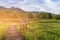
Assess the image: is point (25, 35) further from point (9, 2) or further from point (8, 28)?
point (9, 2)

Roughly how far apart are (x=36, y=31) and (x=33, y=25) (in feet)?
0.43

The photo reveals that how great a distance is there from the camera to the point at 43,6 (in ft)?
11.2

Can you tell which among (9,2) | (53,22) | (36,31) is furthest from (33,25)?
(9,2)

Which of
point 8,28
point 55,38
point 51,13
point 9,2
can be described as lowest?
point 55,38

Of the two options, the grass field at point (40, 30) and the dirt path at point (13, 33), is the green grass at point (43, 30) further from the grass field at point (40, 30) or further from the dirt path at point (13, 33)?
the dirt path at point (13, 33)

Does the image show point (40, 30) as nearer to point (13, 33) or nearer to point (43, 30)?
point (43, 30)

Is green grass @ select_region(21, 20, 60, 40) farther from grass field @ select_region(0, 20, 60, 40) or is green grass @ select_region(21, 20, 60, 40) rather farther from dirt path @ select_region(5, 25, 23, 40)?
dirt path @ select_region(5, 25, 23, 40)

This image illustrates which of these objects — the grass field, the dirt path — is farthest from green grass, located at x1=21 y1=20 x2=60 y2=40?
the dirt path

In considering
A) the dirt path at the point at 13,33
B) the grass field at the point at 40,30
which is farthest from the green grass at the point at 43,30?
the dirt path at the point at 13,33

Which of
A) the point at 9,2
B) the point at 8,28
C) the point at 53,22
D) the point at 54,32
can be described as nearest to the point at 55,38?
the point at 54,32

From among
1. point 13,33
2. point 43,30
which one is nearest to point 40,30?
point 43,30

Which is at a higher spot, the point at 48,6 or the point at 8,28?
the point at 48,6

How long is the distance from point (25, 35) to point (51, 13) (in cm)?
68

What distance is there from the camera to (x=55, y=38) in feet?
10.8
